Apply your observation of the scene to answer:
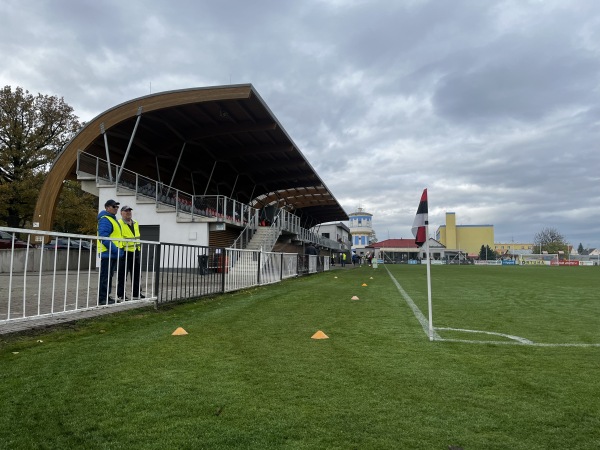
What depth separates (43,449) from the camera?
236cm

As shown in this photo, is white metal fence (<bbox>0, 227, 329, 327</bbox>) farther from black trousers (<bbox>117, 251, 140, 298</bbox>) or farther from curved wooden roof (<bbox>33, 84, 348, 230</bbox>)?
curved wooden roof (<bbox>33, 84, 348, 230</bbox>)

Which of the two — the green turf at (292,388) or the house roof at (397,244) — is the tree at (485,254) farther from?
the green turf at (292,388)

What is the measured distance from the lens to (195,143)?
25.6m

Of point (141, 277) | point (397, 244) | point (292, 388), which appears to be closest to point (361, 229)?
point (397, 244)

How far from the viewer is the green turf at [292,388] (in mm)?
2516

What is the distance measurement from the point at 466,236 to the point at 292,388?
131270 mm

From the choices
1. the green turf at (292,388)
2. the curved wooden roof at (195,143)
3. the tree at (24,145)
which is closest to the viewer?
the green turf at (292,388)

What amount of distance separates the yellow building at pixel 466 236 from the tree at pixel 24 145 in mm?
111677

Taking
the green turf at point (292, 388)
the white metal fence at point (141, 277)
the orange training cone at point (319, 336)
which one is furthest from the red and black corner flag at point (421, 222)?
the white metal fence at point (141, 277)

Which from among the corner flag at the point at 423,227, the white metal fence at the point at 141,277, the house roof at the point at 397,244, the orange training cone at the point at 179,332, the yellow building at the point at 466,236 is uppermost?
the yellow building at the point at 466,236

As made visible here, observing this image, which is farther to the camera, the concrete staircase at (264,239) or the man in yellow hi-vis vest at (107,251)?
the concrete staircase at (264,239)

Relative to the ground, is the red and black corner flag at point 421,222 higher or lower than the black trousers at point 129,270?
higher

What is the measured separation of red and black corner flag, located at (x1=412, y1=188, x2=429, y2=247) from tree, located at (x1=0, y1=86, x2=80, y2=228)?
2991cm

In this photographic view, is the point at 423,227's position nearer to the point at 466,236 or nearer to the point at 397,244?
the point at 397,244
